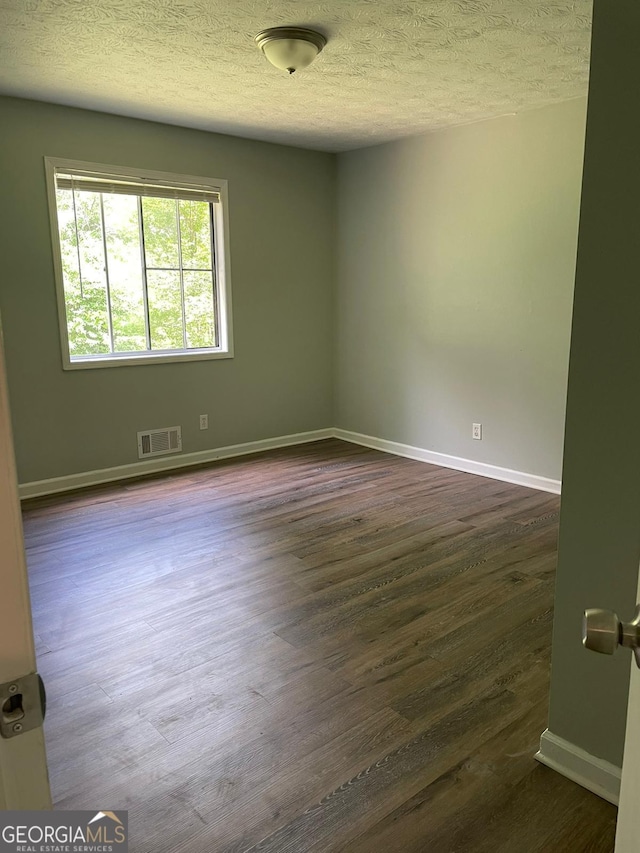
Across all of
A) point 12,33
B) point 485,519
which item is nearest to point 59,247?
point 12,33

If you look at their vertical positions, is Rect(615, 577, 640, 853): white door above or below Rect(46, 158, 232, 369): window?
below

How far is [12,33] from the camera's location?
110 inches

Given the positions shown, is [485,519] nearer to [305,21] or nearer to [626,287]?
[626,287]

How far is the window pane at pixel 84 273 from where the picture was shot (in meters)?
4.25

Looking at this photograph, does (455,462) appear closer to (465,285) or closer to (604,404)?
(465,285)

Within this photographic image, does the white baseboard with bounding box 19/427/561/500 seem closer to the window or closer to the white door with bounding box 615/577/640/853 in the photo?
the window

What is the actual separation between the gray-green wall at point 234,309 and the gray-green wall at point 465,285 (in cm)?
35

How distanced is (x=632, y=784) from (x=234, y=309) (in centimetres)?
472

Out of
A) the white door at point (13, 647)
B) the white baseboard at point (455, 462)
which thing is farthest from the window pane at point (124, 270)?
the white door at point (13, 647)

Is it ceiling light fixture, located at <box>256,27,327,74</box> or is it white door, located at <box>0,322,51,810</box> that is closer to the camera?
white door, located at <box>0,322,51,810</box>

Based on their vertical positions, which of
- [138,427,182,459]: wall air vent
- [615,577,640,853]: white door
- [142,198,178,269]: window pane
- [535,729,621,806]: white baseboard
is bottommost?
[535,729,621,806]: white baseboard

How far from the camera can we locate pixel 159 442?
488 centimetres

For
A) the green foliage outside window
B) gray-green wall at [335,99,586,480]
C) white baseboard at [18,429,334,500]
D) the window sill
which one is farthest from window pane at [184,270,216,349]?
gray-green wall at [335,99,586,480]

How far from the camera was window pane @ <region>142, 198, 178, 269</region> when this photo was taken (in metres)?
4.60
